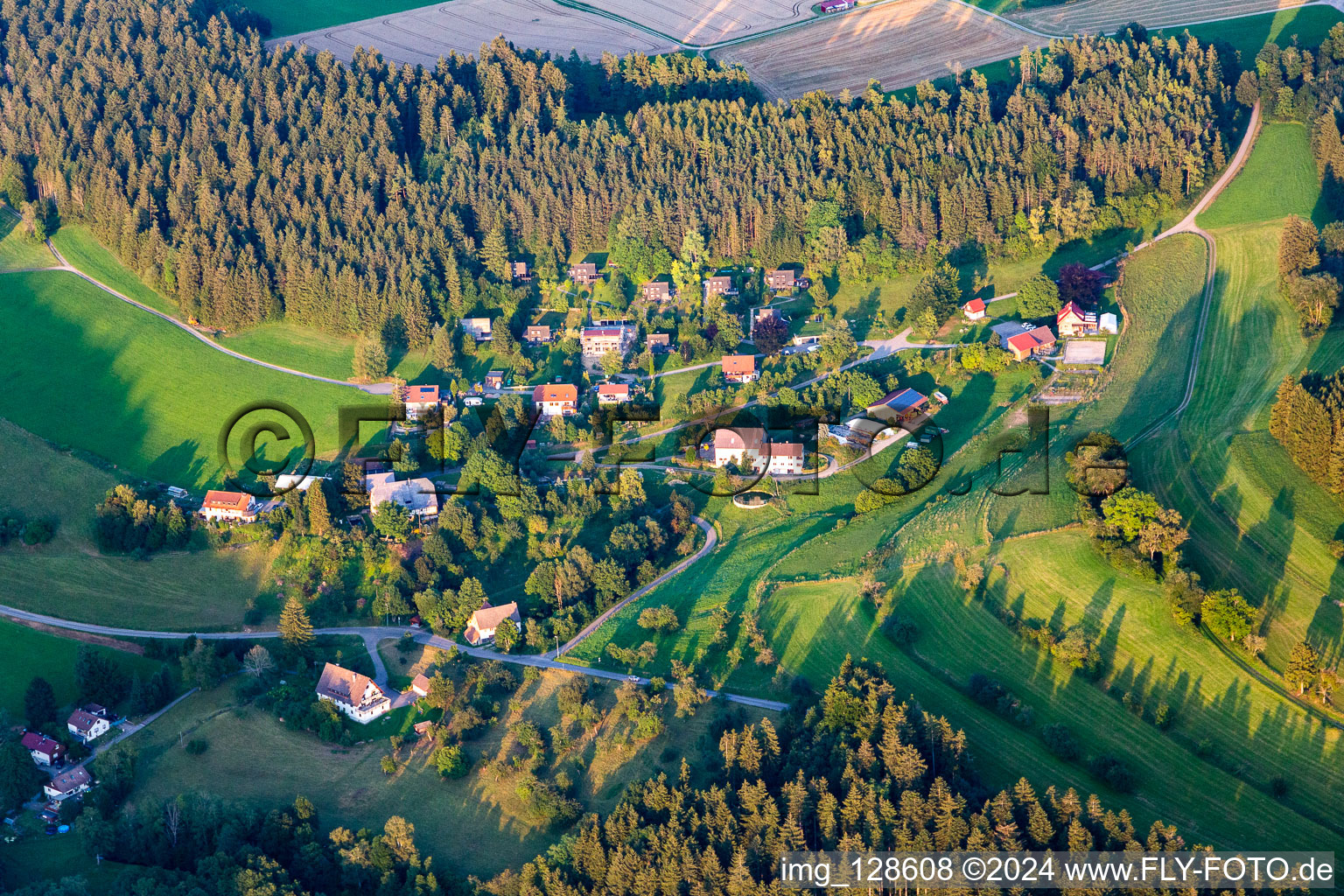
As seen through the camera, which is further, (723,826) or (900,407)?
(900,407)

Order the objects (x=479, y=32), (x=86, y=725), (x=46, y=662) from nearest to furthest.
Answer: (x=86, y=725) → (x=46, y=662) → (x=479, y=32)

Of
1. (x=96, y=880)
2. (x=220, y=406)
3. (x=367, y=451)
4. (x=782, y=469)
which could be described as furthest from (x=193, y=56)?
(x=96, y=880)

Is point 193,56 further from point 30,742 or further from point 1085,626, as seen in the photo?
point 1085,626

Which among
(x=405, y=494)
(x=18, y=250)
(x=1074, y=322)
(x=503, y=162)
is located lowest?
(x=405, y=494)

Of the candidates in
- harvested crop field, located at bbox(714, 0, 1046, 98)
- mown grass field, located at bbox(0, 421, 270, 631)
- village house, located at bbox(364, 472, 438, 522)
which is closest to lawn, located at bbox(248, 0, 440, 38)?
harvested crop field, located at bbox(714, 0, 1046, 98)

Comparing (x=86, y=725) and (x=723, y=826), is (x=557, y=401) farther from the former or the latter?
(x=723, y=826)

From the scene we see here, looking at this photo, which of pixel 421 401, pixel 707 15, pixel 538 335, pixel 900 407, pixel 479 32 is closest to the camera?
pixel 900 407

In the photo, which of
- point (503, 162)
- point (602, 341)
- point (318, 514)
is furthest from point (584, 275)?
point (318, 514)

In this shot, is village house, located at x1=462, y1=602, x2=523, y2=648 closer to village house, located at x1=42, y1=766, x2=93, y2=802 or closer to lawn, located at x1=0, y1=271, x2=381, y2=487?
village house, located at x1=42, y1=766, x2=93, y2=802

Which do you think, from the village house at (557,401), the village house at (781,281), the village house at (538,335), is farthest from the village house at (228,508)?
the village house at (781,281)
